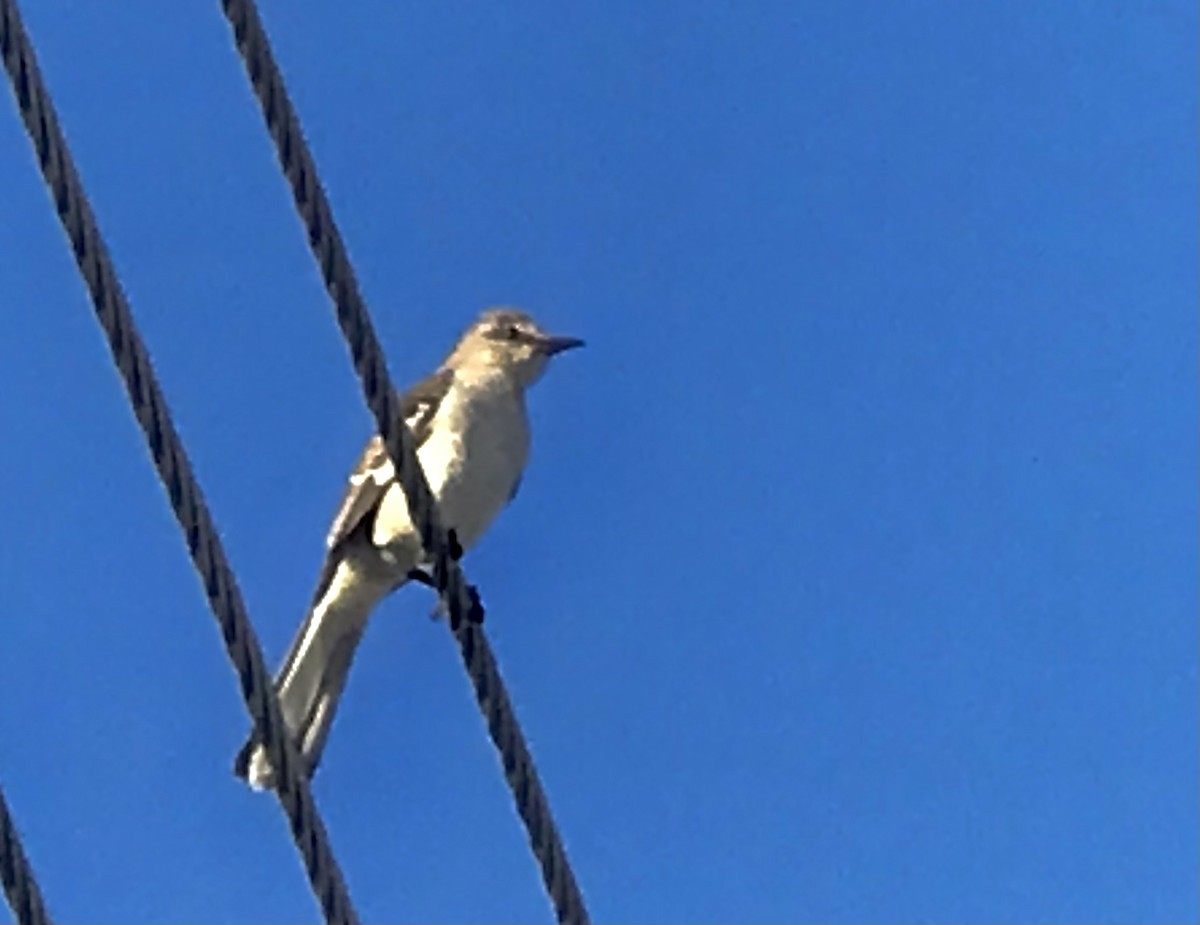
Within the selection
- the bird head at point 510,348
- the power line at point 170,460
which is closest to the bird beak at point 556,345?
the bird head at point 510,348

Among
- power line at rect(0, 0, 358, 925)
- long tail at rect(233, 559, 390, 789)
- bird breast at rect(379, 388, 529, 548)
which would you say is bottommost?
power line at rect(0, 0, 358, 925)

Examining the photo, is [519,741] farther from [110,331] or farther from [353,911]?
[110,331]

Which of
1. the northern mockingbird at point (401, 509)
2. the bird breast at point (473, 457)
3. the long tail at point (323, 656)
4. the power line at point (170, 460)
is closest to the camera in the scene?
the power line at point (170, 460)

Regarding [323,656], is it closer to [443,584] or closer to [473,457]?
[473,457]

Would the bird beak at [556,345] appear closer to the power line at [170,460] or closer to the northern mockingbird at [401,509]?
the northern mockingbird at [401,509]

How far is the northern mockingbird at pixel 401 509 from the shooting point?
812cm

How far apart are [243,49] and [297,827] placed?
56.7 inches

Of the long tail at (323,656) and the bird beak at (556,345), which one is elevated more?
the bird beak at (556,345)

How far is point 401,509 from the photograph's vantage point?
8375mm

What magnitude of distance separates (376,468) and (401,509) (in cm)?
27

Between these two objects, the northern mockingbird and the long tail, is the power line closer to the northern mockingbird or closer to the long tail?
the long tail

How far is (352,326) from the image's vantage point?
15.8 ft

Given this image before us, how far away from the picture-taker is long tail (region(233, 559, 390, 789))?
771 centimetres

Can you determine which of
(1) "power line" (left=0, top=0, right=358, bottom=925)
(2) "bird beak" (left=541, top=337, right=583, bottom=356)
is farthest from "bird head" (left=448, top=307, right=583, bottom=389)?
(1) "power line" (left=0, top=0, right=358, bottom=925)
